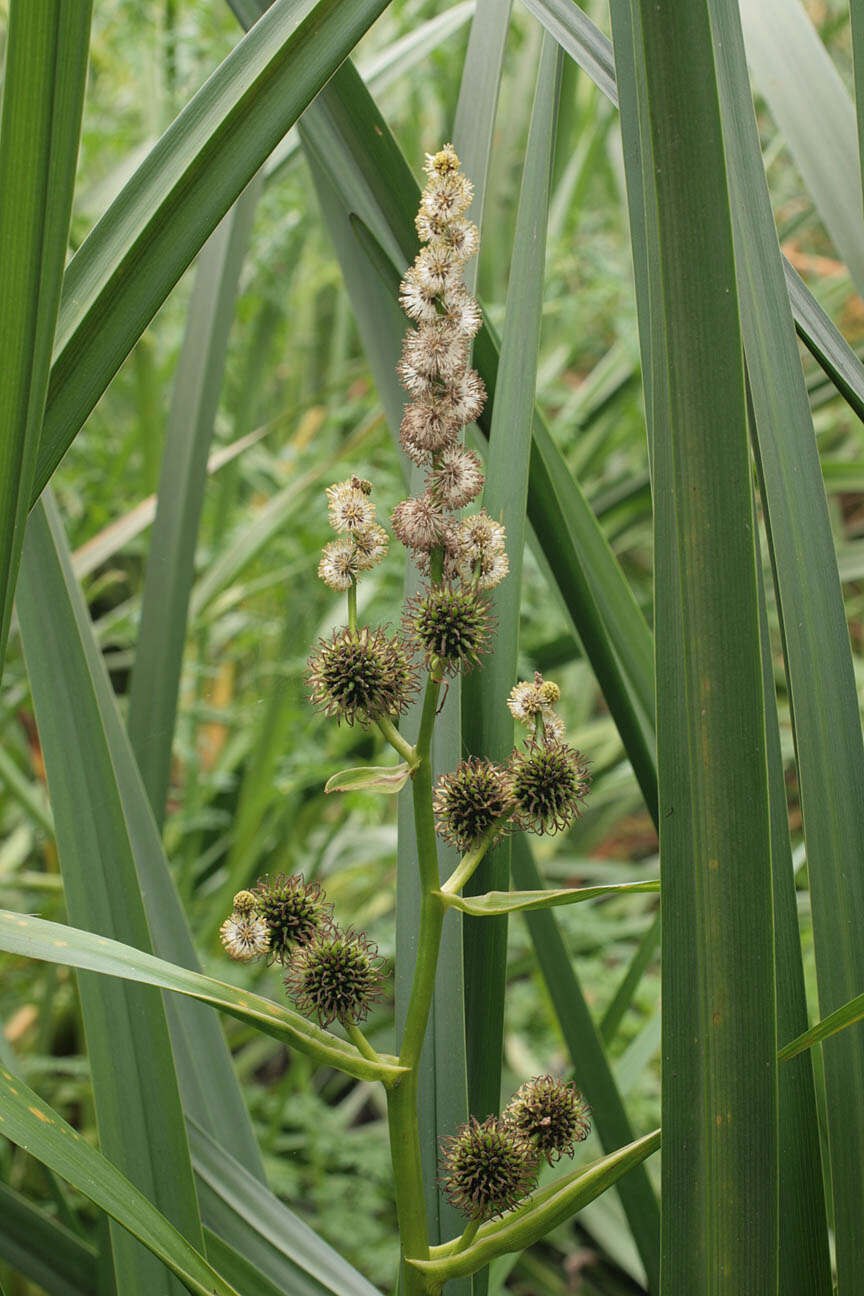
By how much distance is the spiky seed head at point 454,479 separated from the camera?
405 millimetres

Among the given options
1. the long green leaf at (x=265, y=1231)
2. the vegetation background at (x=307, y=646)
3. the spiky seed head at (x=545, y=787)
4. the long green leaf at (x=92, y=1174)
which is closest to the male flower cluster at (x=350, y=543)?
the spiky seed head at (x=545, y=787)

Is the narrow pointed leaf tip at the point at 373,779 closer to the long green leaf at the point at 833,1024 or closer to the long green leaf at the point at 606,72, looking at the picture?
the long green leaf at the point at 833,1024

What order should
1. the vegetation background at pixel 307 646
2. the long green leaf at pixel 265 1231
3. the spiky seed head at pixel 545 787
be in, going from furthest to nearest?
the vegetation background at pixel 307 646 < the long green leaf at pixel 265 1231 < the spiky seed head at pixel 545 787

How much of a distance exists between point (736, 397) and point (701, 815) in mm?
140

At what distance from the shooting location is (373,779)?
1.38 ft

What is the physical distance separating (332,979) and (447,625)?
15cm

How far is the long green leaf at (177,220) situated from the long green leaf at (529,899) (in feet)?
0.79

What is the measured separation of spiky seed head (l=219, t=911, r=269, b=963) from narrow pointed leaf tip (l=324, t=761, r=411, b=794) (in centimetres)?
6

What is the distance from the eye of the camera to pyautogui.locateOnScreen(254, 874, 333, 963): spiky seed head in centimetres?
43

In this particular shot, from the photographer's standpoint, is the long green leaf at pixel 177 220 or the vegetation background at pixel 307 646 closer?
the long green leaf at pixel 177 220

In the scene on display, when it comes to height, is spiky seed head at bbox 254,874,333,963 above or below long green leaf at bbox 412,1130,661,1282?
above

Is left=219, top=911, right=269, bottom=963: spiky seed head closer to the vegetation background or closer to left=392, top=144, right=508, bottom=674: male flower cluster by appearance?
left=392, top=144, right=508, bottom=674: male flower cluster

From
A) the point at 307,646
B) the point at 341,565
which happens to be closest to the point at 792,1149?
the point at 341,565

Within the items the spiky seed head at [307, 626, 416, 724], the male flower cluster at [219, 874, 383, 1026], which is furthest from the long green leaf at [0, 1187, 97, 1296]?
the spiky seed head at [307, 626, 416, 724]
